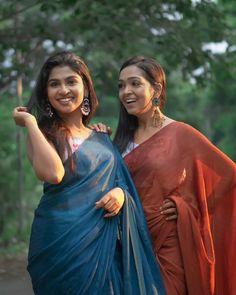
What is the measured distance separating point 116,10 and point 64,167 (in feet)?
17.8

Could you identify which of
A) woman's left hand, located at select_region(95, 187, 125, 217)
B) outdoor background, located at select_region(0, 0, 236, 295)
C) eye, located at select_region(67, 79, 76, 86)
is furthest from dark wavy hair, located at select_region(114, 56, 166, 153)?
outdoor background, located at select_region(0, 0, 236, 295)

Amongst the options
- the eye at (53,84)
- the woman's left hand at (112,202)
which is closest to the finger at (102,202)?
the woman's left hand at (112,202)

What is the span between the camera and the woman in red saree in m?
3.29

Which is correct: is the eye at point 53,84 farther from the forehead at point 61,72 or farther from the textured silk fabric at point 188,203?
the textured silk fabric at point 188,203

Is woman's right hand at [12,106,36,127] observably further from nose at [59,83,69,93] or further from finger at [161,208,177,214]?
finger at [161,208,177,214]

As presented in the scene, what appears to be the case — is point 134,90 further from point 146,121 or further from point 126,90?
point 146,121

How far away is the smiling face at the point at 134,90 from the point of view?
3352 mm

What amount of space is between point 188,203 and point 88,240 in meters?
0.76

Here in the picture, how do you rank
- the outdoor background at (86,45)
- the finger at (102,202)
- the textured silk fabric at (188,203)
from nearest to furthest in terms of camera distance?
1. the finger at (102,202)
2. the textured silk fabric at (188,203)
3. the outdoor background at (86,45)

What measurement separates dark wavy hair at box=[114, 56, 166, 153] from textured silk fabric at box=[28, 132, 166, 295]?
1.55 ft

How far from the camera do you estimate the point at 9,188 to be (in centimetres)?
1030

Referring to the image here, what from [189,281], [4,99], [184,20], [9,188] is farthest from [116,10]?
[189,281]

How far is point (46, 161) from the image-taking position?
279 cm

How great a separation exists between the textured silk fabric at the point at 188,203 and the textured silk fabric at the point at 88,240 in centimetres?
22
